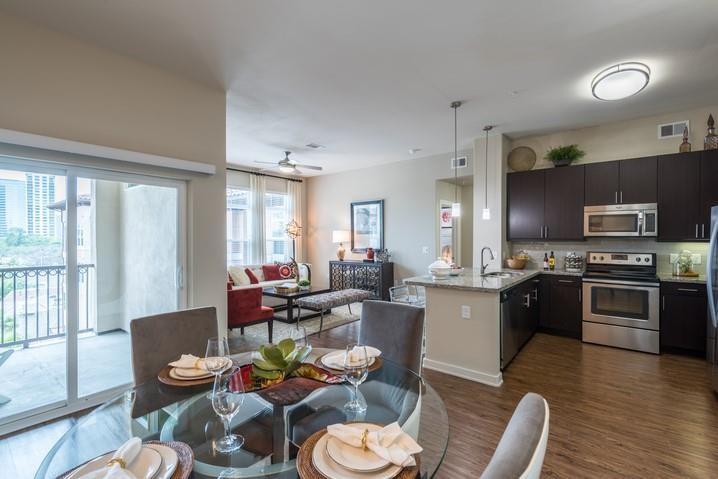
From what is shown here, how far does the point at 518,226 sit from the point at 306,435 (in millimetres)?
4655

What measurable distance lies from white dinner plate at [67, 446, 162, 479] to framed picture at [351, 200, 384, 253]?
621cm

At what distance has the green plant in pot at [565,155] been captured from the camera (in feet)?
15.1

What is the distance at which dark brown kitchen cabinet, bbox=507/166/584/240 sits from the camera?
4.53 metres

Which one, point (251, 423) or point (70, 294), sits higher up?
point (70, 294)

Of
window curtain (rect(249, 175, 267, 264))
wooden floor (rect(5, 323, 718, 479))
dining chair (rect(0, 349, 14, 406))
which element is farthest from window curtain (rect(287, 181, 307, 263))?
dining chair (rect(0, 349, 14, 406))

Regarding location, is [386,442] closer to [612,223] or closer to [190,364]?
[190,364]

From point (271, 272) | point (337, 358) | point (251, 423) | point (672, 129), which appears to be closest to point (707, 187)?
point (672, 129)

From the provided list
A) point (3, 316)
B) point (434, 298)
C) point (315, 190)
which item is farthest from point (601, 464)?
point (315, 190)

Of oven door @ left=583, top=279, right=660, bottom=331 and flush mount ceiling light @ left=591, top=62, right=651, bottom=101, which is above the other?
flush mount ceiling light @ left=591, top=62, right=651, bottom=101

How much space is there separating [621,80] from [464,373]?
3034mm

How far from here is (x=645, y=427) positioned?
7.83 ft

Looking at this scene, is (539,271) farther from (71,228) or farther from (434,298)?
(71,228)

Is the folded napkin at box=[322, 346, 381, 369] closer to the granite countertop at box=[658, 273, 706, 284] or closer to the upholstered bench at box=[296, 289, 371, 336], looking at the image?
the upholstered bench at box=[296, 289, 371, 336]

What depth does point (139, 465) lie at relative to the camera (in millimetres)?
945
